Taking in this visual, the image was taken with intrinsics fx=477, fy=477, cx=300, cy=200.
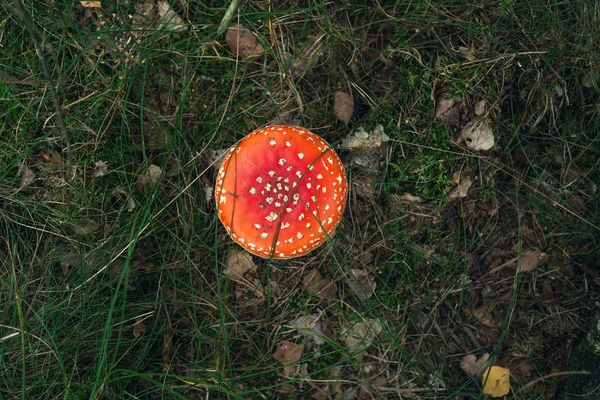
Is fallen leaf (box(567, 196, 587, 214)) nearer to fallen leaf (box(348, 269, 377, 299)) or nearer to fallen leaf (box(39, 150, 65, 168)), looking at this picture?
fallen leaf (box(348, 269, 377, 299))

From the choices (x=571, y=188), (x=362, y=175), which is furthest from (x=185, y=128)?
(x=571, y=188)

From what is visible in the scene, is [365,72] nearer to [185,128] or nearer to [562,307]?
[185,128]

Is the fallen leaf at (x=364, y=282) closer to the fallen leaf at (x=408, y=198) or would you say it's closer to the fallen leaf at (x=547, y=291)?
the fallen leaf at (x=408, y=198)

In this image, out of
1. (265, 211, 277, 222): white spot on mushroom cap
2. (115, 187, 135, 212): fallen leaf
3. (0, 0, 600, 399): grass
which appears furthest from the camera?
(115, 187, 135, 212): fallen leaf

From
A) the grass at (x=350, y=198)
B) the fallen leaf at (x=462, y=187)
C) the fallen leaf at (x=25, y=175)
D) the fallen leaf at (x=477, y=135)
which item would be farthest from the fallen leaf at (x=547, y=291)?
the fallen leaf at (x=25, y=175)

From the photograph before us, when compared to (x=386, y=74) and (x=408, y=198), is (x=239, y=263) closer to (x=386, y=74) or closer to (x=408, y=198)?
(x=408, y=198)

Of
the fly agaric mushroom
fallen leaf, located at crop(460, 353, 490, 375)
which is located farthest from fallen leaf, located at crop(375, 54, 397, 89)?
fallen leaf, located at crop(460, 353, 490, 375)
